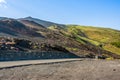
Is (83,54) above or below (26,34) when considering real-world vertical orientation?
below

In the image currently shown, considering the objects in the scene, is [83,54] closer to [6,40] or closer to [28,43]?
[28,43]

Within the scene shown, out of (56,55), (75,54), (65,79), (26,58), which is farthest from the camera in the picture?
(75,54)

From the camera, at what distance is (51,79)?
23703mm

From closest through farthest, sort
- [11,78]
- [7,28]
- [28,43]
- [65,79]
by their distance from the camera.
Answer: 1. [11,78]
2. [65,79]
3. [28,43]
4. [7,28]

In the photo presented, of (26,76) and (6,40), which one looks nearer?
Result: (26,76)

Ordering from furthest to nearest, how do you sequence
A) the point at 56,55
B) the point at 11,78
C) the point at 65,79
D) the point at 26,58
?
1. the point at 56,55
2. the point at 26,58
3. the point at 65,79
4. the point at 11,78

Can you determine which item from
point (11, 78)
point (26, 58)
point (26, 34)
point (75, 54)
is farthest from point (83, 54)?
point (11, 78)

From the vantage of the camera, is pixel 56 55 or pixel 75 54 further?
pixel 75 54

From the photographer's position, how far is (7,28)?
68125 millimetres

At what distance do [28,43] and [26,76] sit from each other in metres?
30.3

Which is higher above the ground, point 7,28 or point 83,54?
point 7,28

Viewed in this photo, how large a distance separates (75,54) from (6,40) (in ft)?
48.3

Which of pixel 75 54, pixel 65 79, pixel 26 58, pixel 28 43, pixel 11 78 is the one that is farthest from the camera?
pixel 75 54

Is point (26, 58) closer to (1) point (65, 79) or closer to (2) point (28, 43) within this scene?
(2) point (28, 43)
